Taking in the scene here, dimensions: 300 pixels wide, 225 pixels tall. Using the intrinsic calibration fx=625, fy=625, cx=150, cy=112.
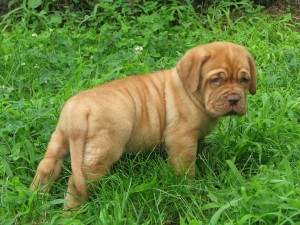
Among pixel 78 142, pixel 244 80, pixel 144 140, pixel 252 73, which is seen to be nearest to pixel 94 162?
pixel 78 142

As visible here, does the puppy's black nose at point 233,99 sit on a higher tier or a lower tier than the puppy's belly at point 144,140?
higher

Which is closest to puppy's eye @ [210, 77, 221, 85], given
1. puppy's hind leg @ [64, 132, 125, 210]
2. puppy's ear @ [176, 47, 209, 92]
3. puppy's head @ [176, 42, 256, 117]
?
puppy's head @ [176, 42, 256, 117]

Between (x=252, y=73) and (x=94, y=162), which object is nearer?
(x=94, y=162)

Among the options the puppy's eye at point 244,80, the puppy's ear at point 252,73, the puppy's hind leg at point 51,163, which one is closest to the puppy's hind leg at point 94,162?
the puppy's hind leg at point 51,163

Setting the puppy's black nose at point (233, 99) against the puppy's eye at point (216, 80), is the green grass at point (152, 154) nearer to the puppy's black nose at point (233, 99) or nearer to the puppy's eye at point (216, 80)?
the puppy's black nose at point (233, 99)

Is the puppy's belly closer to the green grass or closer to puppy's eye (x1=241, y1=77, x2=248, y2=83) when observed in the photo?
the green grass

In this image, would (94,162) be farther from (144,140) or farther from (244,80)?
(244,80)
